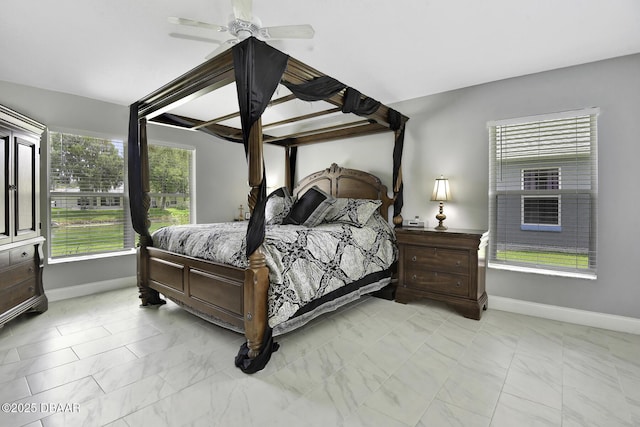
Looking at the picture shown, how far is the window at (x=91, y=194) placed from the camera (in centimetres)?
366

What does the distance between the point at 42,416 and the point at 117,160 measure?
3.30 metres

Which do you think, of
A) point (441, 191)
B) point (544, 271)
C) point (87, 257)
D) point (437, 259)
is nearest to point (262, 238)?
point (437, 259)

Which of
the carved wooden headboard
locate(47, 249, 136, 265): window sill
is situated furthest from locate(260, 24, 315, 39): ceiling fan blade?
locate(47, 249, 136, 265): window sill

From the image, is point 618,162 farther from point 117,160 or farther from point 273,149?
point 117,160

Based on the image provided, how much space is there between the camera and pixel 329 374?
202 cm

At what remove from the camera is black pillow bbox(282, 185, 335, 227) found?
3.62m

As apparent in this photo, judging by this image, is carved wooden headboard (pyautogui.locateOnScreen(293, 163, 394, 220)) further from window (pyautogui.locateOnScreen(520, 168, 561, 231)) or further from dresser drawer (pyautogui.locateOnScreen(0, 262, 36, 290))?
dresser drawer (pyautogui.locateOnScreen(0, 262, 36, 290))

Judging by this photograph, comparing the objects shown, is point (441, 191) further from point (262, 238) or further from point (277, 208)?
point (262, 238)

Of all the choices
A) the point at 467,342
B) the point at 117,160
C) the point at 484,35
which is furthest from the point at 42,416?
the point at 484,35

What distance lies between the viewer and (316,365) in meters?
2.12

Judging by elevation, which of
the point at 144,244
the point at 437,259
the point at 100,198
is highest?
the point at 100,198

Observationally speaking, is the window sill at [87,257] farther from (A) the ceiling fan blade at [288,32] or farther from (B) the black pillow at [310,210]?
(A) the ceiling fan blade at [288,32]

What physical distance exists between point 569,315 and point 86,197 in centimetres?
563

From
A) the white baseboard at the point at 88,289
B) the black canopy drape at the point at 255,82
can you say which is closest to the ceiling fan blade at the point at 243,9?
the black canopy drape at the point at 255,82
